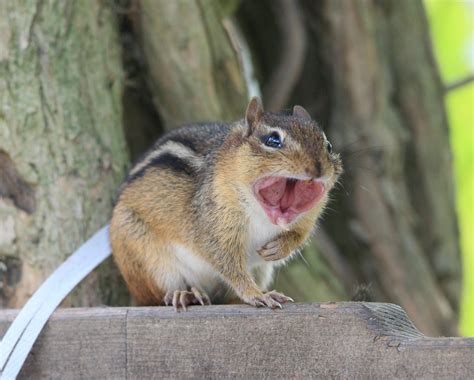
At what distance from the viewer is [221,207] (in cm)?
308

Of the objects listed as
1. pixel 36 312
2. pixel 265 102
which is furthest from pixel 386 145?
pixel 36 312

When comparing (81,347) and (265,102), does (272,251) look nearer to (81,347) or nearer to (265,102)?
(81,347)

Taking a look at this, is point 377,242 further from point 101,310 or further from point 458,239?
point 101,310

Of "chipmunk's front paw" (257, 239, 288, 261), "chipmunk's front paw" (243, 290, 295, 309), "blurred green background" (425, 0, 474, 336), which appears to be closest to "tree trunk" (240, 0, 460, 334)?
"blurred green background" (425, 0, 474, 336)

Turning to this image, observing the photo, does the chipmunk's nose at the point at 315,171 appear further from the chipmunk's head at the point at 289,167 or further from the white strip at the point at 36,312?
the white strip at the point at 36,312

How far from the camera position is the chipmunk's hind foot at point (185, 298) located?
2.65m

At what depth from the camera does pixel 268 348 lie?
233 centimetres

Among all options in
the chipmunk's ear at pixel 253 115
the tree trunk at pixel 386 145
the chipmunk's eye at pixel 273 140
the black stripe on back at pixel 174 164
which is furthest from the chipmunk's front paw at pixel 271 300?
the tree trunk at pixel 386 145

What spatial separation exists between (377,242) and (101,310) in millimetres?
2418

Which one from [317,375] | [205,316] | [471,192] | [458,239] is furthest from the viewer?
[471,192]

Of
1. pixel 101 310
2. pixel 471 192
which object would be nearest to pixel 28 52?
pixel 101 310

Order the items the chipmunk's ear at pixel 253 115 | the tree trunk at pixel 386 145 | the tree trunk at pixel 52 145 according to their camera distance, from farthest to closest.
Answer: the tree trunk at pixel 386 145 < the tree trunk at pixel 52 145 < the chipmunk's ear at pixel 253 115

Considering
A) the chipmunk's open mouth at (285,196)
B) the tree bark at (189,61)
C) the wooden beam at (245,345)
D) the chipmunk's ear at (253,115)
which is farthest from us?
the tree bark at (189,61)

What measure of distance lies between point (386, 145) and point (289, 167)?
2035 millimetres
